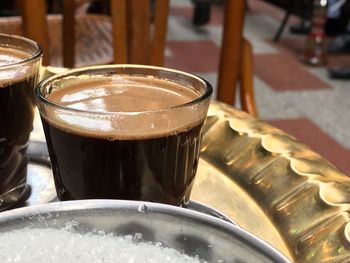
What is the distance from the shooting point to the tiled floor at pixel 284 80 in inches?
71.0

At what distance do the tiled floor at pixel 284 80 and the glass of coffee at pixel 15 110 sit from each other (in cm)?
119

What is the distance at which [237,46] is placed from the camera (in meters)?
0.86

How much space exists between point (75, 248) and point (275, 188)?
0.28 meters

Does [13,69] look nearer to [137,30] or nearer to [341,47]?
[137,30]

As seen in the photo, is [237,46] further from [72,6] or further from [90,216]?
[90,216]

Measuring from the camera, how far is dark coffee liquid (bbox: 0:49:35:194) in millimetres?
433

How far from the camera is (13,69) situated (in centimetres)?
43

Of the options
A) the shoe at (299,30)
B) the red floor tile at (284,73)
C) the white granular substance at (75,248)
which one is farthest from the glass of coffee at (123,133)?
the shoe at (299,30)

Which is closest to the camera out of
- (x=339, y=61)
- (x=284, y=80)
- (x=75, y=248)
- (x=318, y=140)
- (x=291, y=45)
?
(x=75, y=248)

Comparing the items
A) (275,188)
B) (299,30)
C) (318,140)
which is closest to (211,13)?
(299,30)

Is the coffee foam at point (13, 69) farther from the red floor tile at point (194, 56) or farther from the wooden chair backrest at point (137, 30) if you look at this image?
the red floor tile at point (194, 56)

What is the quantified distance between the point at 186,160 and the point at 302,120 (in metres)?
1.53

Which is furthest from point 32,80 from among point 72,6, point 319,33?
point 319,33

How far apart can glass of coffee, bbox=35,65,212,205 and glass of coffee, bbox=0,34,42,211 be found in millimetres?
30
